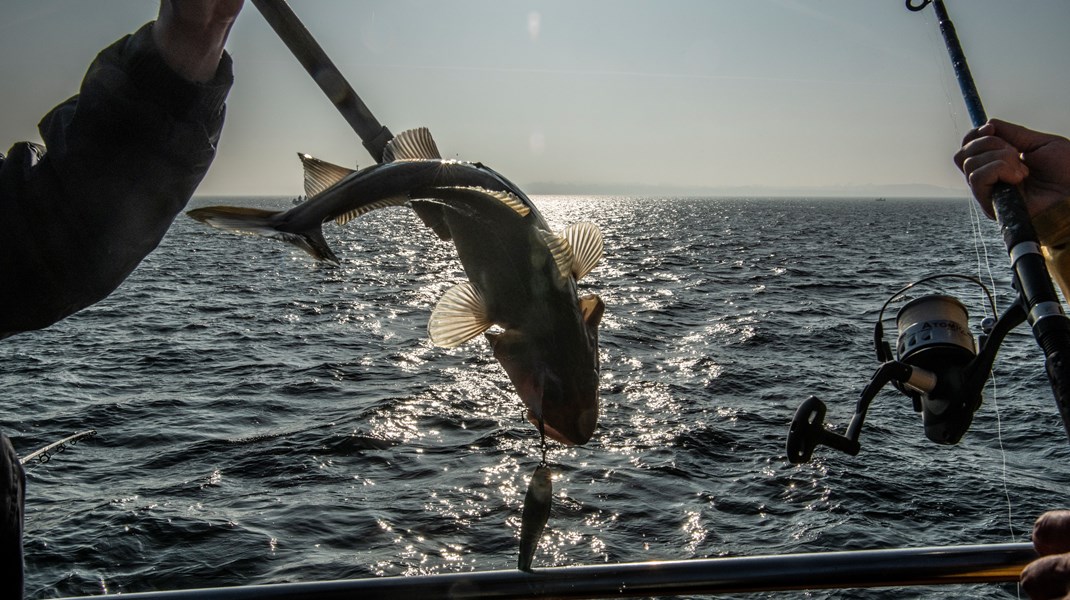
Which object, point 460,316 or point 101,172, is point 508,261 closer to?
point 460,316

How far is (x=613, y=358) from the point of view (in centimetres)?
2108

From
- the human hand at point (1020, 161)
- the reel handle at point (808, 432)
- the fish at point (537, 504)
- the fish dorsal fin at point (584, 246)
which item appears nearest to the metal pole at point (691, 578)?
the fish at point (537, 504)

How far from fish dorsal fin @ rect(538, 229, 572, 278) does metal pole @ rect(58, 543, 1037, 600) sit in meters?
1.15

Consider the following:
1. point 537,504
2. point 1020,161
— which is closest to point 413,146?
point 537,504

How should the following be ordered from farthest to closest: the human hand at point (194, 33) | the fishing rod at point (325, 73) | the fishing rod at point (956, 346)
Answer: the fishing rod at point (956, 346), the fishing rod at point (325, 73), the human hand at point (194, 33)

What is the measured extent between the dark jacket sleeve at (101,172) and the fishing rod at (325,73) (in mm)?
527

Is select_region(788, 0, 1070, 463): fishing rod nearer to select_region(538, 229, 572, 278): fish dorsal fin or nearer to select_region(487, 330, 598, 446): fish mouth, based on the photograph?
select_region(487, 330, 598, 446): fish mouth

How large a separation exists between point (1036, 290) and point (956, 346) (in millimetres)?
1276

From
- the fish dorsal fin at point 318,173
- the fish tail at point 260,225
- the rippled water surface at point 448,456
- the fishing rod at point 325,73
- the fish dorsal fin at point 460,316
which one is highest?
the fishing rod at point 325,73

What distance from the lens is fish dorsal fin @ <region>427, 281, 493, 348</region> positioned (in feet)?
6.52

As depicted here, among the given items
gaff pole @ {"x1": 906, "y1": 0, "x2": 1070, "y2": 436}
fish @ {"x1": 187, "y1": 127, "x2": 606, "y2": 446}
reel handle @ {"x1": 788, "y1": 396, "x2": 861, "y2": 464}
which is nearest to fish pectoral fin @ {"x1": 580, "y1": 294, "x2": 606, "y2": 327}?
fish @ {"x1": 187, "y1": 127, "x2": 606, "y2": 446}

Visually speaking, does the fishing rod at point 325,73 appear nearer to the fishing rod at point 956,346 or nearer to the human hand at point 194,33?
the human hand at point 194,33

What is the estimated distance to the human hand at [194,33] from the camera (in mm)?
1625

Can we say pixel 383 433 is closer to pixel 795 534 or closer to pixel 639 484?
pixel 639 484
